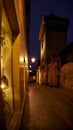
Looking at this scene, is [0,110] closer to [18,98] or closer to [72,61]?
[18,98]

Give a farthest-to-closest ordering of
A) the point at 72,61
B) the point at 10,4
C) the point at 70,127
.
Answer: the point at 72,61 → the point at 70,127 → the point at 10,4

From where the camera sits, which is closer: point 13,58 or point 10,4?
point 10,4

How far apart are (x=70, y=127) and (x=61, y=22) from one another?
119 ft

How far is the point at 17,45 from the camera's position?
18.2 ft

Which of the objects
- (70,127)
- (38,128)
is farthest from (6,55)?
(70,127)

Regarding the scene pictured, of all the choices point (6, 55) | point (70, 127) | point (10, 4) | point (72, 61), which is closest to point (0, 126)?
point (10, 4)

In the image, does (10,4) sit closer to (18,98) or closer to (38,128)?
(18,98)

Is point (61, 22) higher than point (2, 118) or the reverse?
higher

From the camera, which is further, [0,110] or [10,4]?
[10,4]

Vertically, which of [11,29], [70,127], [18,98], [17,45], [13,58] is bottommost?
[70,127]

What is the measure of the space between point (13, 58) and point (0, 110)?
337cm

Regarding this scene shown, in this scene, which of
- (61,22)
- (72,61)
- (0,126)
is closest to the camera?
(0,126)

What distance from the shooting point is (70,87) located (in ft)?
67.6

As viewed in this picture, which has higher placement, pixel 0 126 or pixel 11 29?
pixel 11 29
